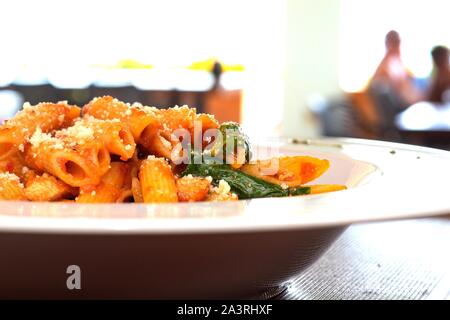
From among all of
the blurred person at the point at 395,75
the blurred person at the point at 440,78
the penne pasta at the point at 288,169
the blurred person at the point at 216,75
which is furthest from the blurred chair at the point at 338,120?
the penne pasta at the point at 288,169

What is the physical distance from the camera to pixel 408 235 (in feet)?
4.21

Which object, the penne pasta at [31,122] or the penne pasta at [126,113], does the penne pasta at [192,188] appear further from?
the penne pasta at [31,122]

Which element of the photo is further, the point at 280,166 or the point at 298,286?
the point at 280,166

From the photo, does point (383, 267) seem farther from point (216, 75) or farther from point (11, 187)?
point (216, 75)

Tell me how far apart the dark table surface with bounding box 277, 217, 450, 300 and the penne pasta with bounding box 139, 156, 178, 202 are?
0.21m

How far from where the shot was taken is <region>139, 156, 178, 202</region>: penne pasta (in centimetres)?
90

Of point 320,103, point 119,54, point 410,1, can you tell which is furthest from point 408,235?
point 119,54

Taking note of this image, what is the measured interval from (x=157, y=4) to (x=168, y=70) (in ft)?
3.26

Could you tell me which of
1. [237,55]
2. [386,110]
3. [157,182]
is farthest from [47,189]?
[237,55]

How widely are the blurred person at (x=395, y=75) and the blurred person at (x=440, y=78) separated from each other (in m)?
0.19

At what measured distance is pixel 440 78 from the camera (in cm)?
559

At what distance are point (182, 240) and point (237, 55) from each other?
879 centimetres

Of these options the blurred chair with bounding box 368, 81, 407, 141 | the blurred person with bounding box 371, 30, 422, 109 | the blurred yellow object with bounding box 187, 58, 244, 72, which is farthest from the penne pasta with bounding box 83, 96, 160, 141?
the blurred yellow object with bounding box 187, 58, 244, 72

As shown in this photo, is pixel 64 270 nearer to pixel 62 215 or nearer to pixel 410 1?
pixel 62 215
